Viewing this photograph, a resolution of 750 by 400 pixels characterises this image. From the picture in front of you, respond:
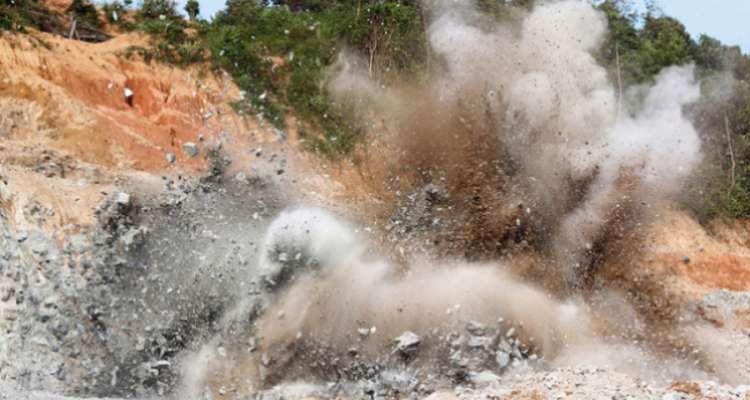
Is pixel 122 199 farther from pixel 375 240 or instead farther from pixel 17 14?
pixel 17 14

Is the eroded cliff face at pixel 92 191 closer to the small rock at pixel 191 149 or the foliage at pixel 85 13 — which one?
the small rock at pixel 191 149

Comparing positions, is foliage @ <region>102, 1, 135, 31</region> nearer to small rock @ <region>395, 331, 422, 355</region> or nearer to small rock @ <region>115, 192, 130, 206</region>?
small rock @ <region>115, 192, 130, 206</region>

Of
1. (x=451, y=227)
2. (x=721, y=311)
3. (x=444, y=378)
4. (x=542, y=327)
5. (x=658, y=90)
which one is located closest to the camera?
(x=444, y=378)

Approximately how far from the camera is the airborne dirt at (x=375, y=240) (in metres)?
13.9

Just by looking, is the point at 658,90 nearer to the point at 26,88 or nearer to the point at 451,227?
the point at 451,227

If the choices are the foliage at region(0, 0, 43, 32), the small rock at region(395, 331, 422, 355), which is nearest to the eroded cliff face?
the foliage at region(0, 0, 43, 32)

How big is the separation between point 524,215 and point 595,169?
2.65 metres

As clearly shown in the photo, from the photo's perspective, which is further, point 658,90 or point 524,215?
point 658,90

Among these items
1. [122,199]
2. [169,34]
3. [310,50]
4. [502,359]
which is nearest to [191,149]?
[122,199]

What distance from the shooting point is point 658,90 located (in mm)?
22438

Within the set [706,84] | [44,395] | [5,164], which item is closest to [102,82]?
[5,164]

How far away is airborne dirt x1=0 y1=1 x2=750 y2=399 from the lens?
45.7 ft

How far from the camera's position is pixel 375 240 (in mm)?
16281

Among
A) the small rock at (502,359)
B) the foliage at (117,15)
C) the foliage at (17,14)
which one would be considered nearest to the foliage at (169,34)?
the foliage at (117,15)
